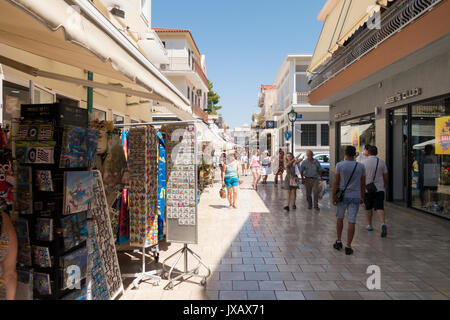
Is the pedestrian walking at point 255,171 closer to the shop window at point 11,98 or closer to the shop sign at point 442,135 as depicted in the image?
the shop sign at point 442,135

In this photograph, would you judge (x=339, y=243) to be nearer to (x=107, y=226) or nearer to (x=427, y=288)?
(x=427, y=288)

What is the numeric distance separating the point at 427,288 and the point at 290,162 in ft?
18.1

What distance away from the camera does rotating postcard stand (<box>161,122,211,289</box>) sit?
170 inches

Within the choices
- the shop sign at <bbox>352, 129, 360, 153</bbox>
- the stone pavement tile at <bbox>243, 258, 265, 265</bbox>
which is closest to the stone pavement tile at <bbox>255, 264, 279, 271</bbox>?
the stone pavement tile at <bbox>243, 258, 265, 265</bbox>

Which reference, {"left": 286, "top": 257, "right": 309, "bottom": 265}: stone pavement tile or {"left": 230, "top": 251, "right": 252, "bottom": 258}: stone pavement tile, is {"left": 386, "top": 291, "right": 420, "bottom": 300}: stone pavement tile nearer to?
{"left": 286, "top": 257, "right": 309, "bottom": 265}: stone pavement tile

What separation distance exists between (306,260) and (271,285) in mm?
1204

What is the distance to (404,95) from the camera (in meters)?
9.34

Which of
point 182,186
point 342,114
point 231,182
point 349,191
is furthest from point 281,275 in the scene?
point 342,114

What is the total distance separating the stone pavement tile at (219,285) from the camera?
13.2 ft

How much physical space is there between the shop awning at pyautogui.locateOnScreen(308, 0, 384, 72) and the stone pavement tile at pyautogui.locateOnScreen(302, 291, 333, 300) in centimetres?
732

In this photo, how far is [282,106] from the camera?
120ft

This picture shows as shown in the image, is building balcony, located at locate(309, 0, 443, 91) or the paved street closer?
the paved street

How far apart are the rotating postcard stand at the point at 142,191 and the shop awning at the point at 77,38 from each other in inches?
36.4
